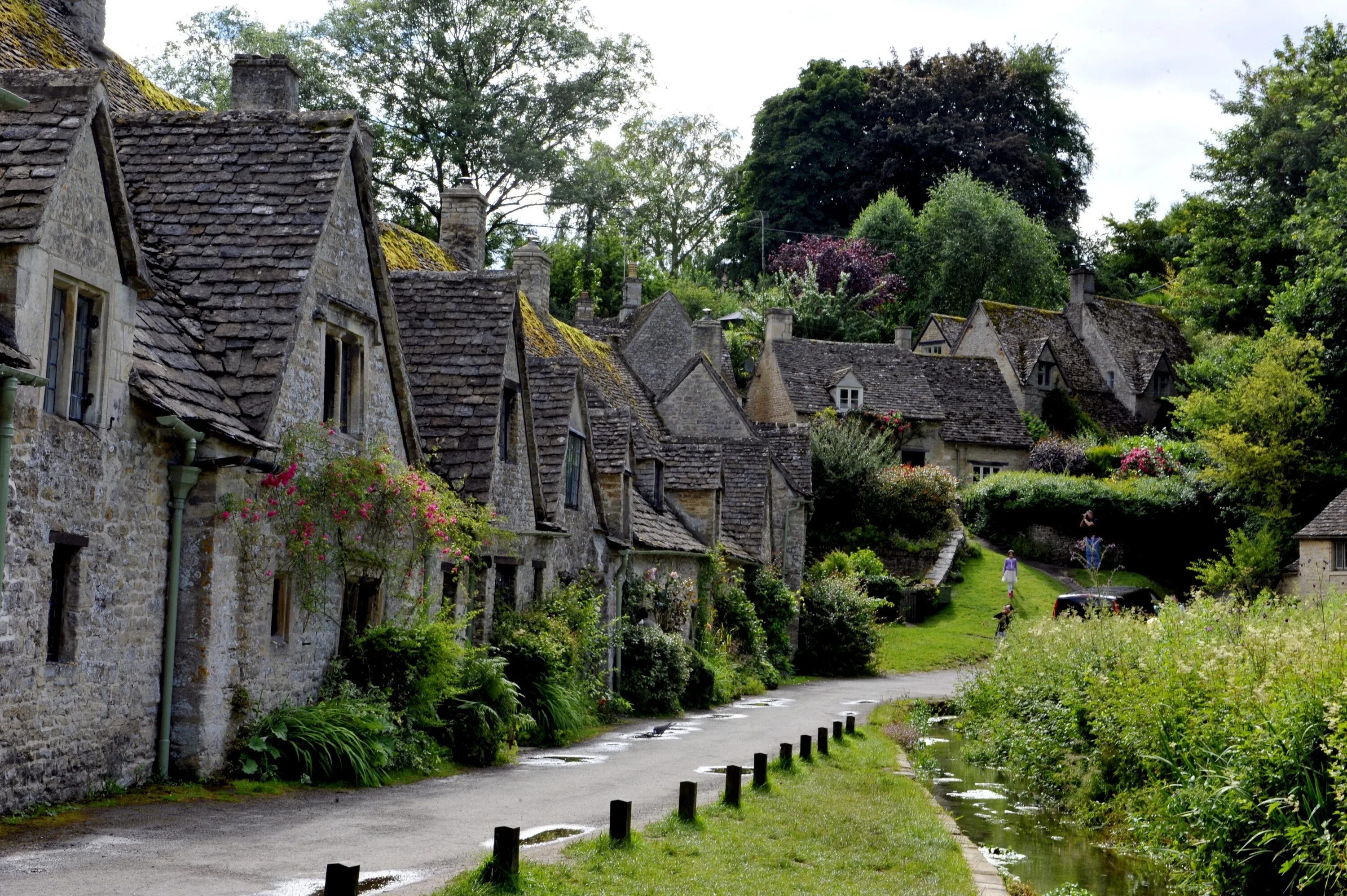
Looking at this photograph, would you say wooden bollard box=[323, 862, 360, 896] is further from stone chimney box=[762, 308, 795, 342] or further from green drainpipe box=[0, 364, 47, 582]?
stone chimney box=[762, 308, 795, 342]

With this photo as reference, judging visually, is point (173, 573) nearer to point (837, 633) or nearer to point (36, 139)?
point (36, 139)

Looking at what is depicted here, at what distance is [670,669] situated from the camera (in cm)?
2712

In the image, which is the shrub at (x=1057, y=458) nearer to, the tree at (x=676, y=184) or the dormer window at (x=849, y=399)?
the dormer window at (x=849, y=399)

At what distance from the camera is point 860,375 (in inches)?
2419

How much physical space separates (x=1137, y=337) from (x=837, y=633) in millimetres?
38443

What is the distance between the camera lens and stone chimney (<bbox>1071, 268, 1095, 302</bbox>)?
70.4 meters

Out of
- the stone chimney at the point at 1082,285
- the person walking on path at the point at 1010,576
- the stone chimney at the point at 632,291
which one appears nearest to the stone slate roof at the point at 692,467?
the person walking on path at the point at 1010,576

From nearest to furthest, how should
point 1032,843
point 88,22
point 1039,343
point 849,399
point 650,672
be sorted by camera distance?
point 1032,843, point 88,22, point 650,672, point 849,399, point 1039,343

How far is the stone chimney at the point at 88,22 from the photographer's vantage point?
1986 centimetres

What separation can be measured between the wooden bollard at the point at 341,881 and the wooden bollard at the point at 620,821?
4.11 meters

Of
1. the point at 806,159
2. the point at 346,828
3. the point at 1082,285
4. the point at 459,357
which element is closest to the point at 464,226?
the point at 459,357

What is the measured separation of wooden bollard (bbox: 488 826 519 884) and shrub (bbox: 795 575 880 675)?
98.8 feet

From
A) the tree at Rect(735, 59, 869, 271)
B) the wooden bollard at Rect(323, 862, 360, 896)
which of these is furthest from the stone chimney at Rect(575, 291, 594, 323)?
the wooden bollard at Rect(323, 862, 360, 896)

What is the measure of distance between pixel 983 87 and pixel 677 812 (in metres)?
77.1
